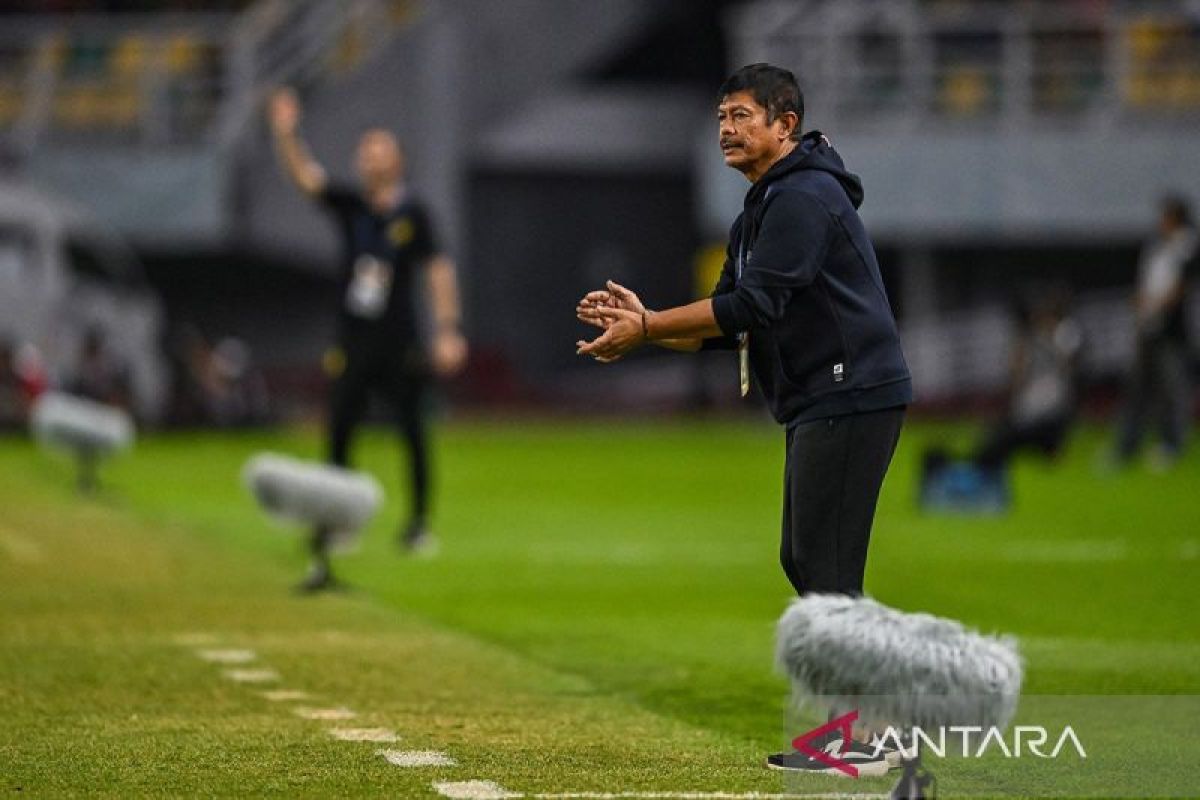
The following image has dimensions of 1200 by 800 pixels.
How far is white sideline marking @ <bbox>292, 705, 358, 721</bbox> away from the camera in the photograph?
370 inches

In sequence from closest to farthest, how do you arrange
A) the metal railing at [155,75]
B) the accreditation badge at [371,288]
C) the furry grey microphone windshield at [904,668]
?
the furry grey microphone windshield at [904,668], the accreditation badge at [371,288], the metal railing at [155,75]

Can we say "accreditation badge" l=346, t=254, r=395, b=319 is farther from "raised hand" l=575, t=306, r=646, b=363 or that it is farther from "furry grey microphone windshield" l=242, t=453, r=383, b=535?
"raised hand" l=575, t=306, r=646, b=363

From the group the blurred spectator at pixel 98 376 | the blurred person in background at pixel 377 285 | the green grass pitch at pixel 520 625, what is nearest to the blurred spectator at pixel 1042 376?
the green grass pitch at pixel 520 625

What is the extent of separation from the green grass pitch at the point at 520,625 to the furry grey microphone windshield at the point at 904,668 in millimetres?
1049

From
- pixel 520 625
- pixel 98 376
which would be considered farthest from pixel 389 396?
pixel 98 376

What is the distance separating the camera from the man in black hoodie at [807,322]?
7.70 m

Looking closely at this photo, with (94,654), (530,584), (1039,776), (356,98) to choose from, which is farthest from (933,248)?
(1039,776)

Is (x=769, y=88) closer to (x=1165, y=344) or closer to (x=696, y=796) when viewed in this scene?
(x=696, y=796)

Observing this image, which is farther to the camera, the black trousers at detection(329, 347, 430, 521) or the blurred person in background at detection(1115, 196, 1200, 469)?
the blurred person in background at detection(1115, 196, 1200, 469)

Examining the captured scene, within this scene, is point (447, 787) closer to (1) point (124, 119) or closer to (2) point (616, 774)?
(2) point (616, 774)

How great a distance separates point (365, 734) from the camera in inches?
353

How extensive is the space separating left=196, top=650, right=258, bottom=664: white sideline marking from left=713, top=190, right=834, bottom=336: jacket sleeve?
159 inches

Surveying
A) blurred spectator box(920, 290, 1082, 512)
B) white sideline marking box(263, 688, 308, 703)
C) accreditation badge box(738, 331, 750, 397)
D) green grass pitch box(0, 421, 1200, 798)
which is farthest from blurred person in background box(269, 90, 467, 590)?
accreditation badge box(738, 331, 750, 397)

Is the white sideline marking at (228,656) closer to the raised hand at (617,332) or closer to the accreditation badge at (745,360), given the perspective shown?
the accreditation badge at (745,360)
